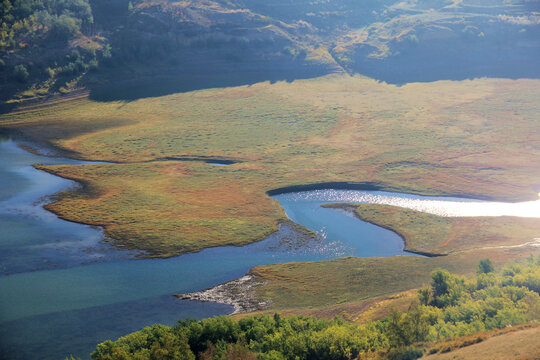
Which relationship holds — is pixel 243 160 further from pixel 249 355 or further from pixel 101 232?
pixel 249 355

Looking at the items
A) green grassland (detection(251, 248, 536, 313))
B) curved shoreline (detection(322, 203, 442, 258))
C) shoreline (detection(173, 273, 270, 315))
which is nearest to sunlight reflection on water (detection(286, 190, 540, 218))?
curved shoreline (detection(322, 203, 442, 258))

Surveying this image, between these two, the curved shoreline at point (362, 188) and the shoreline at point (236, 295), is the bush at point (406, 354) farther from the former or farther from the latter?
the curved shoreline at point (362, 188)

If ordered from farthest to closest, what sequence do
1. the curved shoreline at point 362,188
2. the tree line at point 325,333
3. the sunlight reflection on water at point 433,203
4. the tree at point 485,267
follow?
1. the curved shoreline at point 362,188
2. the sunlight reflection on water at point 433,203
3. the tree at point 485,267
4. the tree line at point 325,333

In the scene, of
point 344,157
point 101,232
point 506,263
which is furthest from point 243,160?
point 506,263

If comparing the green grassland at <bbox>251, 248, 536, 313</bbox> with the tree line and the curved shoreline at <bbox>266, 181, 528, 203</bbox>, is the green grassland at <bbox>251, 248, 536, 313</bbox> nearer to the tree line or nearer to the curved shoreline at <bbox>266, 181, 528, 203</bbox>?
the tree line

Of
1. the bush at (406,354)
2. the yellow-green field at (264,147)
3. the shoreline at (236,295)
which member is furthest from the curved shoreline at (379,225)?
the bush at (406,354)

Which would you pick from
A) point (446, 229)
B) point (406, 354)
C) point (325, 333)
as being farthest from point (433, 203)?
point (406, 354)
